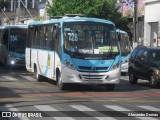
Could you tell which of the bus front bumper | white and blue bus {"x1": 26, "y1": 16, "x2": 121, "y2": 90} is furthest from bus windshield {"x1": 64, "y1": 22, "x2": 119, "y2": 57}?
the bus front bumper

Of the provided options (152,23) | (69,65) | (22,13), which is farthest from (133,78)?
(22,13)

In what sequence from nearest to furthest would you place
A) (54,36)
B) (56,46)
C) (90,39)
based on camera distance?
1. (90,39)
2. (56,46)
3. (54,36)

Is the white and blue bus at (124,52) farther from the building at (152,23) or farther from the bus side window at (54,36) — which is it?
the building at (152,23)

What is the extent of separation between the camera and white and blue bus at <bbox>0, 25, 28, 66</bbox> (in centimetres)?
3359

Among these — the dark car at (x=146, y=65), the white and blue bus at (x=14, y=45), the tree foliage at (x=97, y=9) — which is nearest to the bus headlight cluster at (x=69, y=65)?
the dark car at (x=146, y=65)

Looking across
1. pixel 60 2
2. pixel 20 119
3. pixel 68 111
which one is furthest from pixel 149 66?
pixel 60 2

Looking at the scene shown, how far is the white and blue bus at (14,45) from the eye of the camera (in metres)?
33.6

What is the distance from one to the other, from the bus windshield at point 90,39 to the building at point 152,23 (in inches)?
785

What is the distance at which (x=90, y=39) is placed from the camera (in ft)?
65.4

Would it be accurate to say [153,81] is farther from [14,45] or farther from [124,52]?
[14,45]

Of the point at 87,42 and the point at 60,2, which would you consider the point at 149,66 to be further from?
the point at 60,2

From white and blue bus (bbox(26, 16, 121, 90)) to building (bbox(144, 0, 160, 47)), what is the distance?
1973cm

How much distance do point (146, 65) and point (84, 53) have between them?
13.4ft

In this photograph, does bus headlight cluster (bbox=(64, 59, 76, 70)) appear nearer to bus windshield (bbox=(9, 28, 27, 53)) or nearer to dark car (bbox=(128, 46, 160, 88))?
dark car (bbox=(128, 46, 160, 88))
